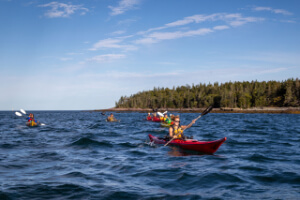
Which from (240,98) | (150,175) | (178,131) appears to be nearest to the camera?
(150,175)

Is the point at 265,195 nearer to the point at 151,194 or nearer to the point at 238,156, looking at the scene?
the point at 151,194

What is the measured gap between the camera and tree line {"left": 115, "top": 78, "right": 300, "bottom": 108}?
390 feet

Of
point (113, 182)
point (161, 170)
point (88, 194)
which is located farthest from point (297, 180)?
point (88, 194)

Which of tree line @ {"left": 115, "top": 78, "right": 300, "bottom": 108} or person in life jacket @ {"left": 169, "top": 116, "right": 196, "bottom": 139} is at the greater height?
tree line @ {"left": 115, "top": 78, "right": 300, "bottom": 108}

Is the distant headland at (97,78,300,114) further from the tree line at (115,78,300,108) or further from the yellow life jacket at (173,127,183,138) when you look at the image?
the yellow life jacket at (173,127,183,138)

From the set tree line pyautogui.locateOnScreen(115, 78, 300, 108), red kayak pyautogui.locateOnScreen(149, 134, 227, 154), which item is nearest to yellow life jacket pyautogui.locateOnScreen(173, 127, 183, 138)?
red kayak pyautogui.locateOnScreen(149, 134, 227, 154)

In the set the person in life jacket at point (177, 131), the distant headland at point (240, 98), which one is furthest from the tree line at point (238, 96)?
the person in life jacket at point (177, 131)

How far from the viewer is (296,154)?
14641 millimetres

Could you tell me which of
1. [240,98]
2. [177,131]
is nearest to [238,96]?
Answer: [240,98]

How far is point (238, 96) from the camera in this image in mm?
133875

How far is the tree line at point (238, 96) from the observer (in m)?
119

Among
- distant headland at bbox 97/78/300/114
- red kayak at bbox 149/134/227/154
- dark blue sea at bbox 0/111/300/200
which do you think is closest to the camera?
dark blue sea at bbox 0/111/300/200

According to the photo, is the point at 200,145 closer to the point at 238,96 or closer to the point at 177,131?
the point at 177,131

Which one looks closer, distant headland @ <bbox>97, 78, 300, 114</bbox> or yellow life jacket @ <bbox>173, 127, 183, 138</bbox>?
yellow life jacket @ <bbox>173, 127, 183, 138</bbox>
